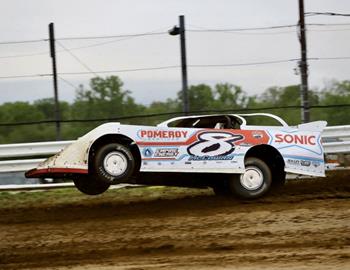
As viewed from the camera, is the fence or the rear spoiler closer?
the rear spoiler

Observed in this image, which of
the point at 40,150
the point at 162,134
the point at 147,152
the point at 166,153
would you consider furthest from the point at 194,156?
the point at 40,150

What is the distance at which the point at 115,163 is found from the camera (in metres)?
9.16

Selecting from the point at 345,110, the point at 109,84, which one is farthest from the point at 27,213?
the point at 345,110

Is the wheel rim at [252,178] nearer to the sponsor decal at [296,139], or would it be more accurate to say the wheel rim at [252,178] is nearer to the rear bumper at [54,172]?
the sponsor decal at [296,139]

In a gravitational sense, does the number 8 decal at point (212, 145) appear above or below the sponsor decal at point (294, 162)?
above

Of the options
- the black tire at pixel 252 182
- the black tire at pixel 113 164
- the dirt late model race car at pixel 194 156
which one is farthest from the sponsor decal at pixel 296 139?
the black tire at pixel 113 164

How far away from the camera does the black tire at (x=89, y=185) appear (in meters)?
10.0

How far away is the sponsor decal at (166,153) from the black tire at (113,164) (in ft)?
1.24

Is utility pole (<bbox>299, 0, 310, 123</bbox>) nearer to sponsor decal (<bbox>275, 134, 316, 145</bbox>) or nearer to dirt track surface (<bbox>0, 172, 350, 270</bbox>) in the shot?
sponsor decal (<bbox>275, 134, 316, 145</bbox>)

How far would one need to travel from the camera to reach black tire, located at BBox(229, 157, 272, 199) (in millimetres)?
9602

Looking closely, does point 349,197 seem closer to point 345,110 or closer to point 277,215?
point 277,215

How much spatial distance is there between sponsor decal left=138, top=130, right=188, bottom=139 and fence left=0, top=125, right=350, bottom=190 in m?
2.89

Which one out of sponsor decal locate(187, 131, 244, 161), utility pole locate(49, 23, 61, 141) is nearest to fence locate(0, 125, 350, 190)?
utility pole locate(49, 23, 61, 141)

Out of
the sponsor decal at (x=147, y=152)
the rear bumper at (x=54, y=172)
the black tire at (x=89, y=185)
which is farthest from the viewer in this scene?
the black tire at (x=89, y=185)
